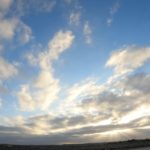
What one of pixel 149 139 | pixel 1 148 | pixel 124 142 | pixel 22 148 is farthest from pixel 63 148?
pixel 149 139

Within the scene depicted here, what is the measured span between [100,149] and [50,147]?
1622cm

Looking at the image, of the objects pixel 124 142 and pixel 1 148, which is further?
pixel 124 142

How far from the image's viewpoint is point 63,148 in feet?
311

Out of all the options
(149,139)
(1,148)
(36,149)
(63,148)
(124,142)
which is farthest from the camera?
(149,139)

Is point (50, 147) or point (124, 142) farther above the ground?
point (124, 142)

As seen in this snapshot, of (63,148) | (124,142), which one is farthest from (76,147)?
(124,142)

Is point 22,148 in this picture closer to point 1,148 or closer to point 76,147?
point 1,148

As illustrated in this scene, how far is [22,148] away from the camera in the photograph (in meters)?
81.9

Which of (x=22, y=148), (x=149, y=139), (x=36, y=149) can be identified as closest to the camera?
(x=22, y=148)

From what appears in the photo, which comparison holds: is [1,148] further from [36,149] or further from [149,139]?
[149,139]

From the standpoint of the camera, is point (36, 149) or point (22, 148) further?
point (36, 149)

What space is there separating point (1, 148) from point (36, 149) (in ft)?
57.7

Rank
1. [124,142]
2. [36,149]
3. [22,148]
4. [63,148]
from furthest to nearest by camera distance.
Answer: [124,142], [63,148], [36,149], [22,148]

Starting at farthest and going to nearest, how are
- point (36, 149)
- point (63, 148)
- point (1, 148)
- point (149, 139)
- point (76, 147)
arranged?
1. point (149, 139)
2. point (76, 147)
3. point (63, 148)
4. point (36, 149)
5. point (1, 148)
